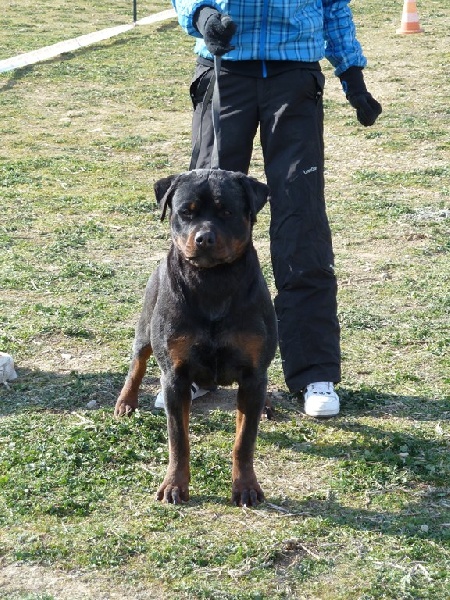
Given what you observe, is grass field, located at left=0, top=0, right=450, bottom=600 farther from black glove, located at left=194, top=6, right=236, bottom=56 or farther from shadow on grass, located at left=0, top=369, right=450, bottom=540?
black glove, located at left=194, top=6, right=236, bottom=56

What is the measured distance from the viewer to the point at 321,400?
17.1 feet

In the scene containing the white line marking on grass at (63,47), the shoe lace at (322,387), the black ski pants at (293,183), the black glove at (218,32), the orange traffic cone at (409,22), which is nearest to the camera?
the black glove at (218,32)

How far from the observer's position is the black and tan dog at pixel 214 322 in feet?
14.1

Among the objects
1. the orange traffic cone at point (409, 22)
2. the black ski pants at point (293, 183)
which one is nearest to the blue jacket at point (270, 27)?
the black ski pants at point (293, 183)

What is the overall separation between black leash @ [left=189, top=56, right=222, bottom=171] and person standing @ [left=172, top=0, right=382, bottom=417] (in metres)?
0.02

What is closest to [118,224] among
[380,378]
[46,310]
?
[46,310]

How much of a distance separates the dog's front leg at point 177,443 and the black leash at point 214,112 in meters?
1.10

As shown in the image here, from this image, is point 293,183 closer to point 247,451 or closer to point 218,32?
point 218,32

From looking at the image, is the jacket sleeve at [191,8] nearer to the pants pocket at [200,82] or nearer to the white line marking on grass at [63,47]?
the pants pocket at [200,82]

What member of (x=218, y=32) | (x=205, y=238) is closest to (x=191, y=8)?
(x=218, y=32)

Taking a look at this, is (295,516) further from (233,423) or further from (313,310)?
(313,310)

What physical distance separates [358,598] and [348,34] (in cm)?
Result: 290

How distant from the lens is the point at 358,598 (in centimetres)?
370

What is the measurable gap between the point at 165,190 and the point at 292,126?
97 centimetres
